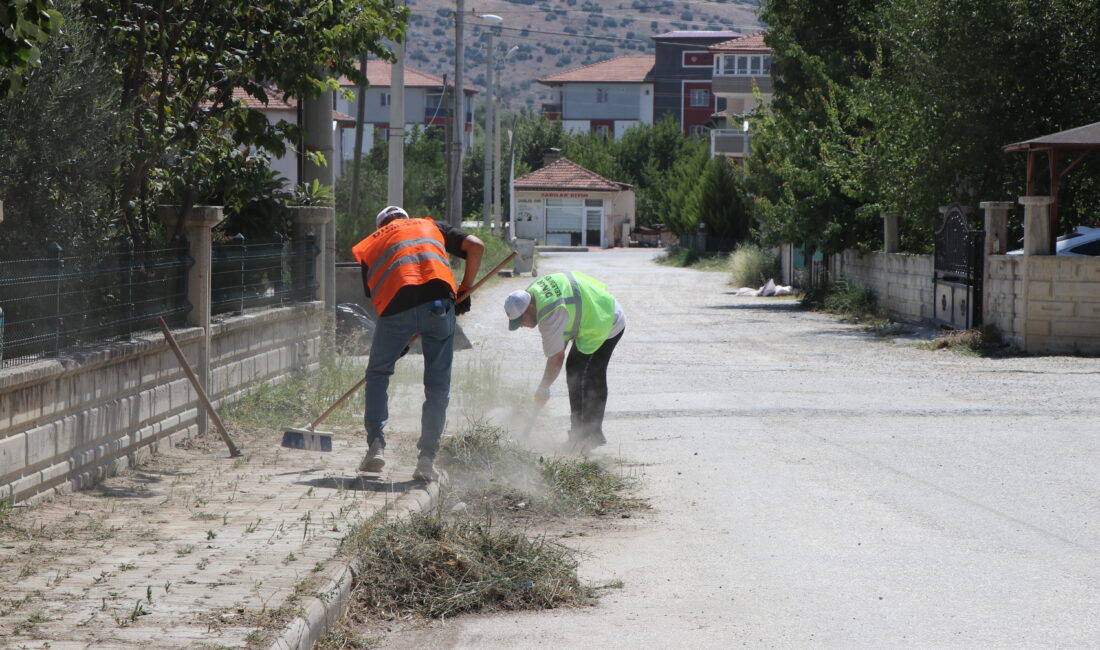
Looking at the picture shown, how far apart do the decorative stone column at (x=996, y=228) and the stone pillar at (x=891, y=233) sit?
677 centimetres

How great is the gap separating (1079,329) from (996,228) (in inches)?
87.9

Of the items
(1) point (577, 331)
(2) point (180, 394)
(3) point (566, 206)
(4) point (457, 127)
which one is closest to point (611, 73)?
(3) point (566, 206)

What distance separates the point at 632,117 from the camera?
403 ft

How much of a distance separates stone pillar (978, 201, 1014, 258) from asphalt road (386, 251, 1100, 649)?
3.29 meters

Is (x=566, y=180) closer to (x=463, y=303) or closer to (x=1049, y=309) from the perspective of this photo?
(x=1049, y=309)

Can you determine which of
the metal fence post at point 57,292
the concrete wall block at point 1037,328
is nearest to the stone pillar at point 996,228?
the concrete wall block at point 1037,328

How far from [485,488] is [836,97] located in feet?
74.7

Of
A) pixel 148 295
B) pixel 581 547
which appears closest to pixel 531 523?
pixel 581 547

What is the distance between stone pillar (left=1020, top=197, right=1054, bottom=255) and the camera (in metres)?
18.0

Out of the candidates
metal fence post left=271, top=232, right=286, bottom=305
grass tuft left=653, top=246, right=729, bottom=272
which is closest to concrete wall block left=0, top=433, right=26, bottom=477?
metal fence post left=271, top=232, right=286, bottom=305

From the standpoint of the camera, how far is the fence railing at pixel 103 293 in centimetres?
722

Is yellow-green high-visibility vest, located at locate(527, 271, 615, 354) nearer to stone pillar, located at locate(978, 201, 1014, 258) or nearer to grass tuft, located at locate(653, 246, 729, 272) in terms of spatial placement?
stone pillar, located at locate(978, 201, 1014, 258)

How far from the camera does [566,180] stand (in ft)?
270

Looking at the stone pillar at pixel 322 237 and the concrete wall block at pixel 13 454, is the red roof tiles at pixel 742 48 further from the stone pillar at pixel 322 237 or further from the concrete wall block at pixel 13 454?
the concrete wall block at pixel 13 454
